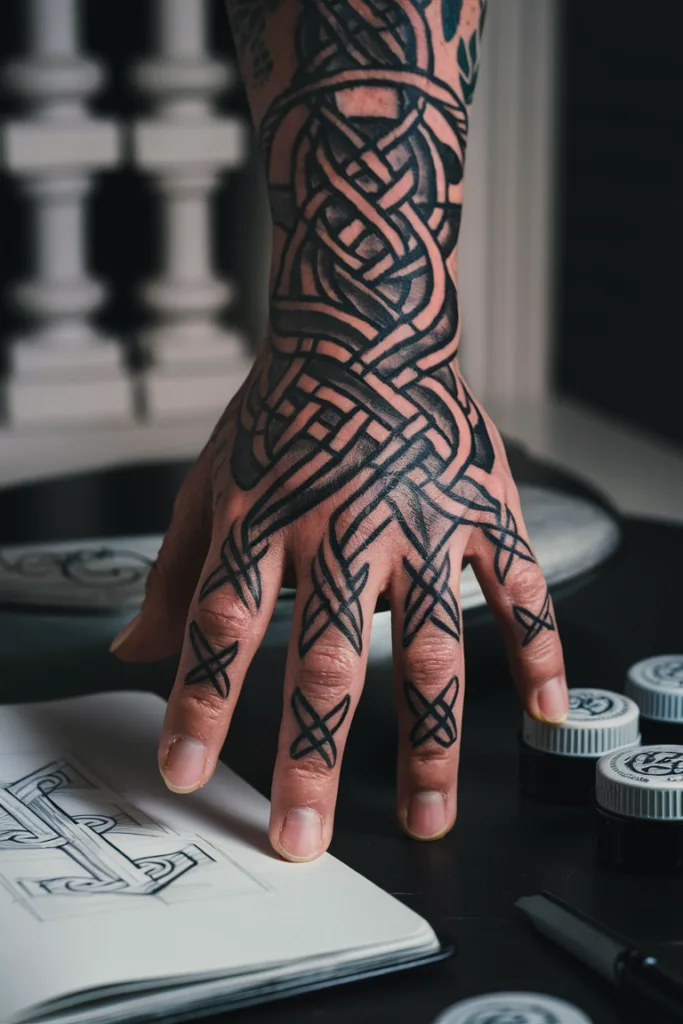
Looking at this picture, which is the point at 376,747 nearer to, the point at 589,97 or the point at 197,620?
the point at 197,620

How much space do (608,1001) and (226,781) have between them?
0.24 metres

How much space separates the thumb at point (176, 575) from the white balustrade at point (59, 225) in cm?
100

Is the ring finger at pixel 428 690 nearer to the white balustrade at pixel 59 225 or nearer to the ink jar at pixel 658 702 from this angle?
the ink jar at pixel 658 702

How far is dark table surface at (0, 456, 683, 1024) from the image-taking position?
1.73ft

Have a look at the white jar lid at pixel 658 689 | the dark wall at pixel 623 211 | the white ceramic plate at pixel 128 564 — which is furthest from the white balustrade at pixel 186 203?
the white jar lid at pixel 658 689

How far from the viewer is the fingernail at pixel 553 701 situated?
2.25 feet

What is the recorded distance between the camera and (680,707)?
732mm

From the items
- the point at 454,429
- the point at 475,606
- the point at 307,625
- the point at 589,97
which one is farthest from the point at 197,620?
the point at 589,97

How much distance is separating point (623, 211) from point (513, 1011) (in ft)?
4.84

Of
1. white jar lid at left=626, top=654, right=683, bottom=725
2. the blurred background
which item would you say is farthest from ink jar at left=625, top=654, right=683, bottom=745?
the blurred background

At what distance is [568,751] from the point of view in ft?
2.23

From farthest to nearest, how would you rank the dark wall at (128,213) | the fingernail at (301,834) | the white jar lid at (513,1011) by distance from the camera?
the dark wall at (128,213) → the fingernail at (301,834) → the white jar lid at (513,1011)

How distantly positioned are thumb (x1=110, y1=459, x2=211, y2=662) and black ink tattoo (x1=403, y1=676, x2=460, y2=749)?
0.48ft

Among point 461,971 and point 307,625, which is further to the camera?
point 307,625
